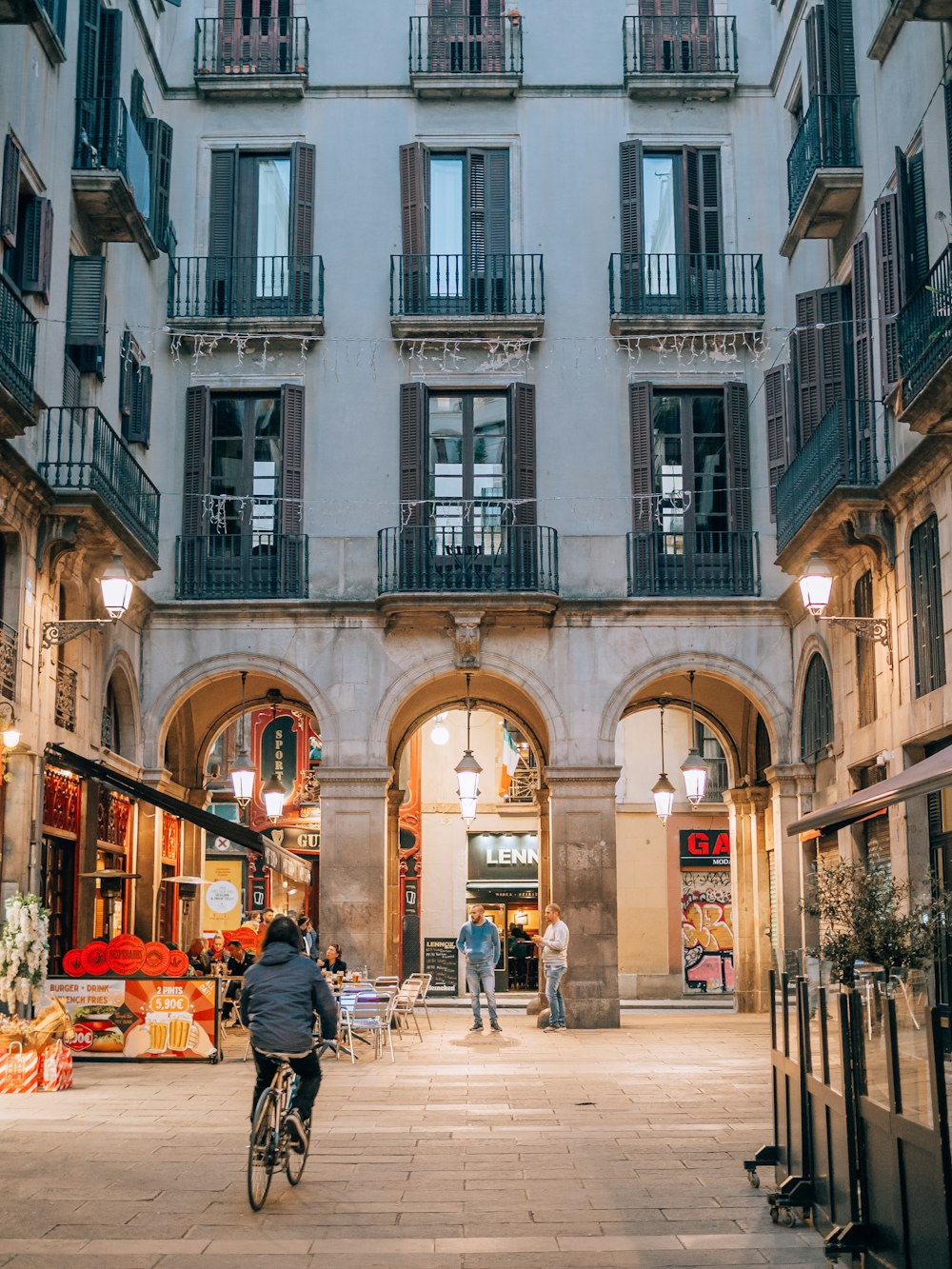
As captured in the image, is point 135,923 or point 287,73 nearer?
point 135,923

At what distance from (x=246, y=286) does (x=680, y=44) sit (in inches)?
298

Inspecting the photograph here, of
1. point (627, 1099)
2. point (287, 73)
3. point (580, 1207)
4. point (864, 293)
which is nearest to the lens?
point (580, 1207)

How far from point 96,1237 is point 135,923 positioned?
47.5 ft

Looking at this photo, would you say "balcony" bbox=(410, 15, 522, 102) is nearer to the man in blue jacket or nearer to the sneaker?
the man in blue jacket

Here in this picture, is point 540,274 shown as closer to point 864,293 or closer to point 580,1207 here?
point 864,293

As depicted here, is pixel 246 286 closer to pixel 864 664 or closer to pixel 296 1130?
pixel 864 664

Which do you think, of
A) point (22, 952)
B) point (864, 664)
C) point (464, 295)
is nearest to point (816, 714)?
point (864, 664)

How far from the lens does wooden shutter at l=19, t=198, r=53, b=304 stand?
56.1ft

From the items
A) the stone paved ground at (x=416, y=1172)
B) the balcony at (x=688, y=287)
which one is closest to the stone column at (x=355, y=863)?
the stone paved ground at (x=416, y=1172)

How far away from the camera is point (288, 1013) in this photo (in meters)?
9.09

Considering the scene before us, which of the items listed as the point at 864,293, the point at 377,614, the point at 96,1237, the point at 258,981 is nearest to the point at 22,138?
the point at 377,614

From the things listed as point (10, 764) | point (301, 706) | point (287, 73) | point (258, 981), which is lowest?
point (258, 981)

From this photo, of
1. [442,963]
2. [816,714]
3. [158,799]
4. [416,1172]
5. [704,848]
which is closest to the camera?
[416,1172]

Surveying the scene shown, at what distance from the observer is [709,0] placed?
24062mm
